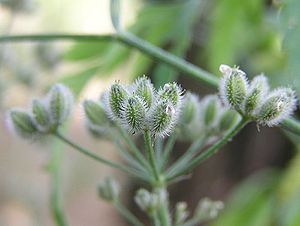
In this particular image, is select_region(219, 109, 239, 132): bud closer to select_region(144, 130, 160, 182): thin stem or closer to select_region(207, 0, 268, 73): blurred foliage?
select_region(144, 130, 160, 182): thin stem

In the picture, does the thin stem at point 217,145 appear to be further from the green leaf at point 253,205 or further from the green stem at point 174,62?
the green leaf at point 253,205

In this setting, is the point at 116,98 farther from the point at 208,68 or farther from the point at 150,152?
the point at 208,68

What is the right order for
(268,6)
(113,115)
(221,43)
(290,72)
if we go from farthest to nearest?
(268,6), (221,43), (290,72), (113,115)

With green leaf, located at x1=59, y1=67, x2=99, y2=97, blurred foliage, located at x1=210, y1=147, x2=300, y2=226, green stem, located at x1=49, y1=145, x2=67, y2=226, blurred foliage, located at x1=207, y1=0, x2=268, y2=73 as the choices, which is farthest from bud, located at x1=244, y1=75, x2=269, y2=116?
blurred foliage, located at x1=210, y1=147, x2=300, y2=226

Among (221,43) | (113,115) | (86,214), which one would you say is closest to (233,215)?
(221,43)

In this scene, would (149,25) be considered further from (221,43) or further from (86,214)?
(86,214)
